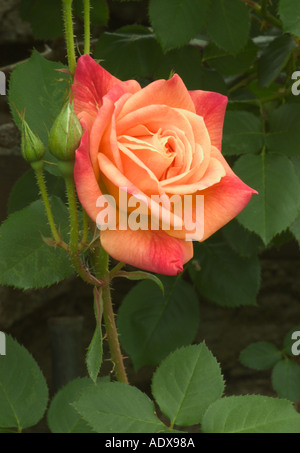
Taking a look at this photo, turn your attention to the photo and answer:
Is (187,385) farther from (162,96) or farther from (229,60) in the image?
(229,60)

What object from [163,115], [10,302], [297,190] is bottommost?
[10,302]

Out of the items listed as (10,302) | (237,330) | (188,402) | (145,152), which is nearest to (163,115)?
(145,152)

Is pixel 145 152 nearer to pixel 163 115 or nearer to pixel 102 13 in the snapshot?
pixel 163 115

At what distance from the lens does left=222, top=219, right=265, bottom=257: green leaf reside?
0.70 meters

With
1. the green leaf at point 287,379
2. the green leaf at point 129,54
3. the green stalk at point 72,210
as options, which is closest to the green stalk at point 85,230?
the green stalk at point 72,210

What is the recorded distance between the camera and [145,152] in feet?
1.14

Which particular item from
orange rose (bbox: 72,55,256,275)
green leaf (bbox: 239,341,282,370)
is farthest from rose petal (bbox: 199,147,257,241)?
green leaf (bbox: 239,341,282,370)

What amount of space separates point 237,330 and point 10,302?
391mm

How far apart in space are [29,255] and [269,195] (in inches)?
9.8

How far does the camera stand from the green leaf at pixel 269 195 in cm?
56

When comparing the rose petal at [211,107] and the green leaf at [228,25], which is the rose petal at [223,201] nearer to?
the rose petal at [211,107]

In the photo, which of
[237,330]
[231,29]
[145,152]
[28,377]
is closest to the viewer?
[145,152]

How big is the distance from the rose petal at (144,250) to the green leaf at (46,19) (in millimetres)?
433
